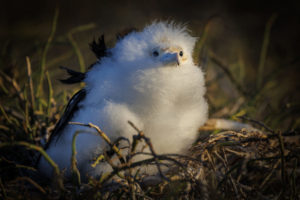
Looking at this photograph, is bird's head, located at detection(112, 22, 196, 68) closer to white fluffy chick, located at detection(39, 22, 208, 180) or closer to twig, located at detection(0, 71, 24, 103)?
white fluffy chick, located at detection(39, 22, 208, 180)

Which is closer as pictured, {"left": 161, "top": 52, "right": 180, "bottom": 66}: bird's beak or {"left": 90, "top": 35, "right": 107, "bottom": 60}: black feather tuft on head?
{"left": 161, "top": 52, "right": 180, "bottom": 66}: bird's beak

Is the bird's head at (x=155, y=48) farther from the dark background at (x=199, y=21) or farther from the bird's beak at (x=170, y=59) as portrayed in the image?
the dark background at (x=199, y=21)

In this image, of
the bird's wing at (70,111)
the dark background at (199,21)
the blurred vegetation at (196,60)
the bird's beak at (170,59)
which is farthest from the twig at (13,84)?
the dark background at (199,21)

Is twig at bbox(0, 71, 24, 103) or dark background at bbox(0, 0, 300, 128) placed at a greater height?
dark background at bbox(0, 0, 300, 128)

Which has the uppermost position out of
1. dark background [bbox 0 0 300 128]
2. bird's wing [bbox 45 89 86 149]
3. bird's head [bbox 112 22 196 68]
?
dark background [bbox 0 0 300 128]

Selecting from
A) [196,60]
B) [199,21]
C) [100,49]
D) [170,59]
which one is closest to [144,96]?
[170,59]

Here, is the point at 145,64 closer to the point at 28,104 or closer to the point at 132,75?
the point at 132,75

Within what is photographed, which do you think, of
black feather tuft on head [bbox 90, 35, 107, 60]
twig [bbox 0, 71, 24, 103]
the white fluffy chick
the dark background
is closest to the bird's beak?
the white fluffy chick
